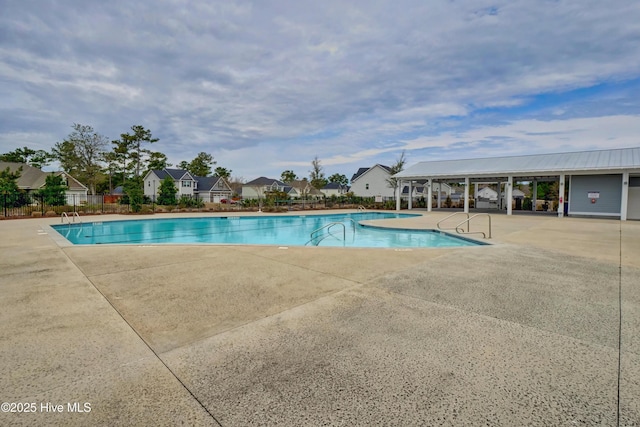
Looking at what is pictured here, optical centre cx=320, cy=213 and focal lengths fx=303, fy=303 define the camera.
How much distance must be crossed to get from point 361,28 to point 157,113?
20074 millimetres

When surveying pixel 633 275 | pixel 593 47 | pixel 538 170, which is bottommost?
pixel 633 275

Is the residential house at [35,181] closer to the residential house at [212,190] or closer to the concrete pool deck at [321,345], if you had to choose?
the residential house at [212,190]

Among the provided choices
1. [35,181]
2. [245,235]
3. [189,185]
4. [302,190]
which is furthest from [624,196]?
[35,181]

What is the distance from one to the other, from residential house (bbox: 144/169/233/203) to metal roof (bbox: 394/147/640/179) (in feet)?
103

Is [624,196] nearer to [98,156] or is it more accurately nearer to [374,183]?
[374,183]

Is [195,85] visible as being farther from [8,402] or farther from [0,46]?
[8,402]

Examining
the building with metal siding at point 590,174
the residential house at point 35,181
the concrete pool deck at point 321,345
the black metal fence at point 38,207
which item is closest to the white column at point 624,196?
the building with metal siding at point 590,174

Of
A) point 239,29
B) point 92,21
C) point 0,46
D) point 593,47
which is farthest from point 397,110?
point 0,46

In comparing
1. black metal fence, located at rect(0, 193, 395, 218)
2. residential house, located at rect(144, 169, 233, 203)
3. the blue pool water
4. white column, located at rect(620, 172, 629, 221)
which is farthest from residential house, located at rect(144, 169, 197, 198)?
white column, located at rect(620, 172, 629, 221)

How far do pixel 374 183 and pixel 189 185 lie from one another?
1065 inches

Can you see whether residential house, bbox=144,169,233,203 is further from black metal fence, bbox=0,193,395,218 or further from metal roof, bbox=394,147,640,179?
metal roof, bbox=394,147,640,179

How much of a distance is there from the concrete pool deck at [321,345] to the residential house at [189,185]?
133 ft

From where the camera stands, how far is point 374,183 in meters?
42.9

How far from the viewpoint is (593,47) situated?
13.4 m
